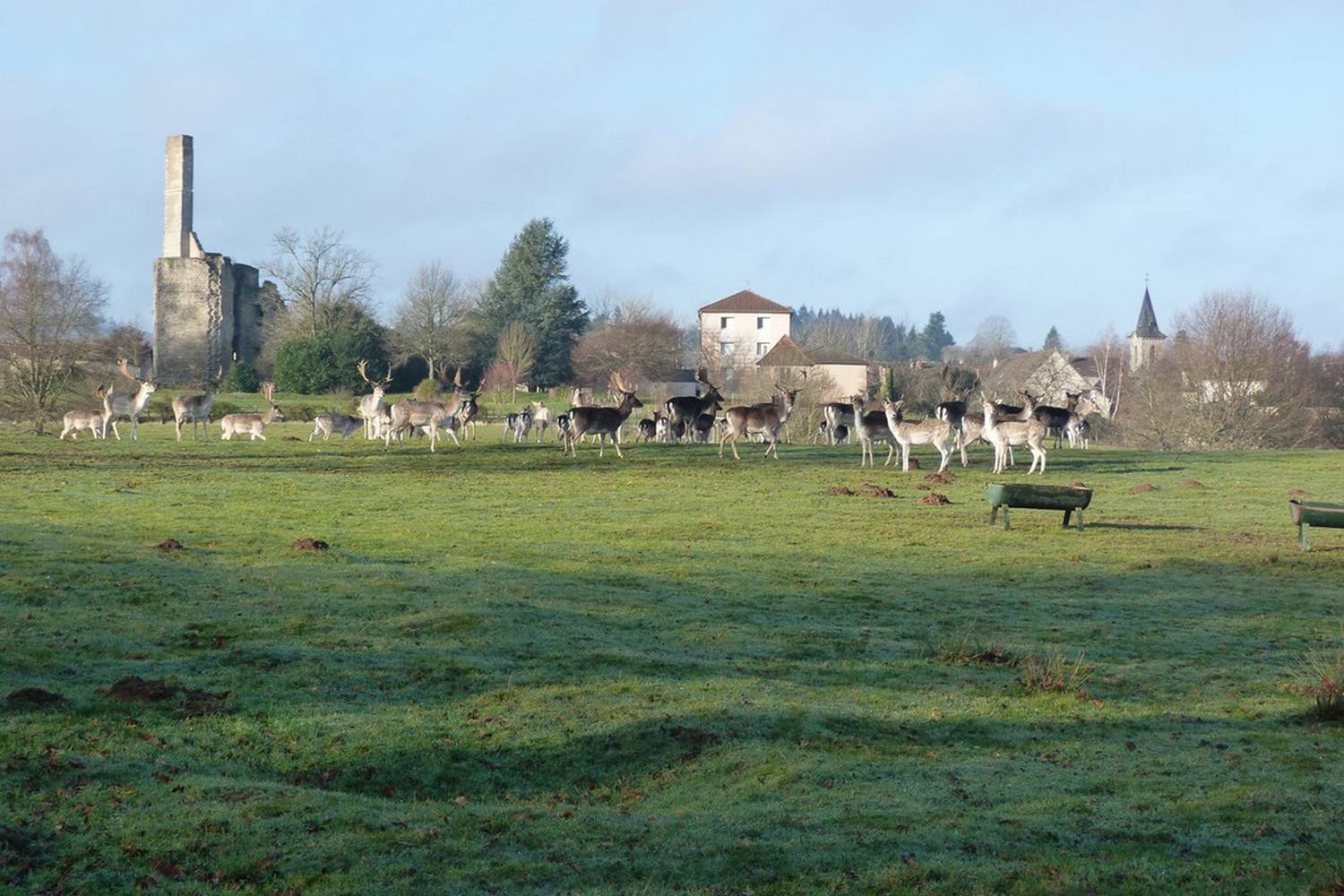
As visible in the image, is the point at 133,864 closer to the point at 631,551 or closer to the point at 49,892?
the point at 49,892

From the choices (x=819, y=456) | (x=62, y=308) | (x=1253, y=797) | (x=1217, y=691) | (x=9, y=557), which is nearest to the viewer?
(x=1253, y=797)

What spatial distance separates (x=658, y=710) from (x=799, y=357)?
255 feet

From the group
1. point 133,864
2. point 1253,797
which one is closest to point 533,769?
point 133,864

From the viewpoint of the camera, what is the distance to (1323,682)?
10508 millimetres

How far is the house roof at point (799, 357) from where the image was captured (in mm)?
83419

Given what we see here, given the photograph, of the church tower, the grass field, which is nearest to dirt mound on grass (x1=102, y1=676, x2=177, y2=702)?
the grass field

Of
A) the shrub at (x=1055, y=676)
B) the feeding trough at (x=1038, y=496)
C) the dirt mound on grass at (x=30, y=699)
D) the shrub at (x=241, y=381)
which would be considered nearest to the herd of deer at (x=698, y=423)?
the feeding trough at (x=1038, y=496)

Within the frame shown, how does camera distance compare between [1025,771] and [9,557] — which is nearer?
[1025,771]

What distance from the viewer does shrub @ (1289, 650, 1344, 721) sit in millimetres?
10094

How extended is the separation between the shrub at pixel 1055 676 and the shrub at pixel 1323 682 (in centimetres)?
170

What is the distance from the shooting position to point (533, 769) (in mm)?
8805

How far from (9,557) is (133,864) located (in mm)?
9893

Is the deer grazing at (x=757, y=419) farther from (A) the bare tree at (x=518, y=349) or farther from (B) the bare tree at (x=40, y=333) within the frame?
(A) the bare tree at (x=518, y=349)

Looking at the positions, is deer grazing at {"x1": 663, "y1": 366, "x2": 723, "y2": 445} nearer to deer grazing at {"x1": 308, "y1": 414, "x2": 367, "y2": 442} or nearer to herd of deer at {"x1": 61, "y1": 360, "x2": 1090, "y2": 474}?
herd of deer at {"x1": 61, "y1": 360, "x2": 1090, "y2": 474}
